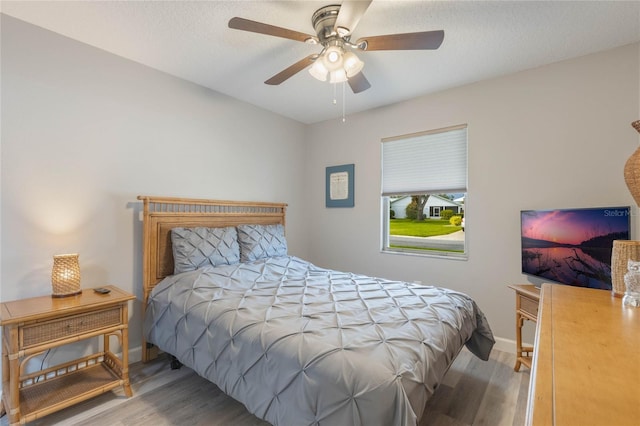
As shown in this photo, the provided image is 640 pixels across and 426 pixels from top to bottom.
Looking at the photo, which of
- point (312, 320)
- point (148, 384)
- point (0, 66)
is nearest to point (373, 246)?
point (312, 320)

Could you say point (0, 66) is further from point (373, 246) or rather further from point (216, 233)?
point (373, 246)

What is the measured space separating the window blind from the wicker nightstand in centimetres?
288

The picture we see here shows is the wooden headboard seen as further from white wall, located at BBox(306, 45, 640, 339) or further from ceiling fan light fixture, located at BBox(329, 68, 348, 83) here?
ceiling fan light fixture, located at BBox(329, 68, 348, 83)

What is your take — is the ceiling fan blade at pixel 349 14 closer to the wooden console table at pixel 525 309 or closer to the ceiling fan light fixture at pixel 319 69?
the ceiling fan light fixture at pixel 319 69

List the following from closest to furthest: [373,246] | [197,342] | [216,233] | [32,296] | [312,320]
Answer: [312,320], [197,342], [32,296], [216,233], [373,246]

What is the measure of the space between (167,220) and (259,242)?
869mm

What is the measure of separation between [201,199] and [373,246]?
6.68 ft

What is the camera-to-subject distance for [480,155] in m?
2.90

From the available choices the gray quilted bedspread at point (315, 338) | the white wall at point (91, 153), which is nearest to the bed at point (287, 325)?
the gray quilted bedspread at point (315, 338)

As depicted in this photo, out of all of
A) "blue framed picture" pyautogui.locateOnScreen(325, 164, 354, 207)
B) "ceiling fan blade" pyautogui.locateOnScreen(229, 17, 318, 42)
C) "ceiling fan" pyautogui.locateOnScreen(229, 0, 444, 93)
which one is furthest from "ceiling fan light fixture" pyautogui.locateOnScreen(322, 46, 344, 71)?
"blue framed picture" pyautogui.locateOnScreen(325, 164, 354, 207)

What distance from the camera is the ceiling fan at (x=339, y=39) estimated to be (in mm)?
1631

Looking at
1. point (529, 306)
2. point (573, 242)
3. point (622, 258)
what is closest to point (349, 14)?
point (622, 258)

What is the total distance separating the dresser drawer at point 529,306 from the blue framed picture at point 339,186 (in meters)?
2.04

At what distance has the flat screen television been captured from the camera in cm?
208
